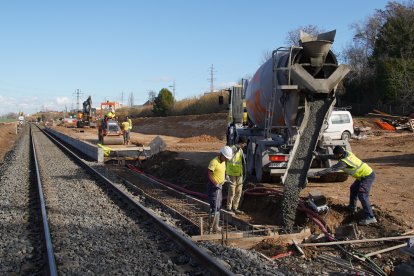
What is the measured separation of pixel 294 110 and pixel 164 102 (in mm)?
68473

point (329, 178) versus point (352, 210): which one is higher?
point (329, 178)

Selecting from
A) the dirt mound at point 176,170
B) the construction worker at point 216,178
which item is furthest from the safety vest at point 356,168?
the dirt mound at point 176,170

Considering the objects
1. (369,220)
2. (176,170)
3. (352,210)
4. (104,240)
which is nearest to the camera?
(104,240)

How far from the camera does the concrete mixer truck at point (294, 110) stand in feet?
31.4

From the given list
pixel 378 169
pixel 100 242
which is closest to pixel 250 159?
pixel 378 169

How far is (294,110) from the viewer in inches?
428

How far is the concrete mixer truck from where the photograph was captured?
9.58 metres

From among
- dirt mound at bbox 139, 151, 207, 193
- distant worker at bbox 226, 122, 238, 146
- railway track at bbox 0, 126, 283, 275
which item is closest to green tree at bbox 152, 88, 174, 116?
dirt mound at bbox 139, 151, 207, 193

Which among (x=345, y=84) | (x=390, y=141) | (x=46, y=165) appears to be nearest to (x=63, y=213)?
(x=46, y=165)

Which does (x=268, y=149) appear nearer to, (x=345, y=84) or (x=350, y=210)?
(x=350, y=210)

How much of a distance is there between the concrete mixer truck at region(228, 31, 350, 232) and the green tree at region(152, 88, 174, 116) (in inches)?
2548

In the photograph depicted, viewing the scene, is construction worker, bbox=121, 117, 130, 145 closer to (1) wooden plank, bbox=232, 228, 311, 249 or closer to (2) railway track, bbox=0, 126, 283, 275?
(2) railway track, bbox=0, 126, 283, 275

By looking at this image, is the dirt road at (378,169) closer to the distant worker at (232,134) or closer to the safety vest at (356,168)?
the safety vest at (356,168)

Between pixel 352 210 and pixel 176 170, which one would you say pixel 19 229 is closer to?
pixel 352 210
